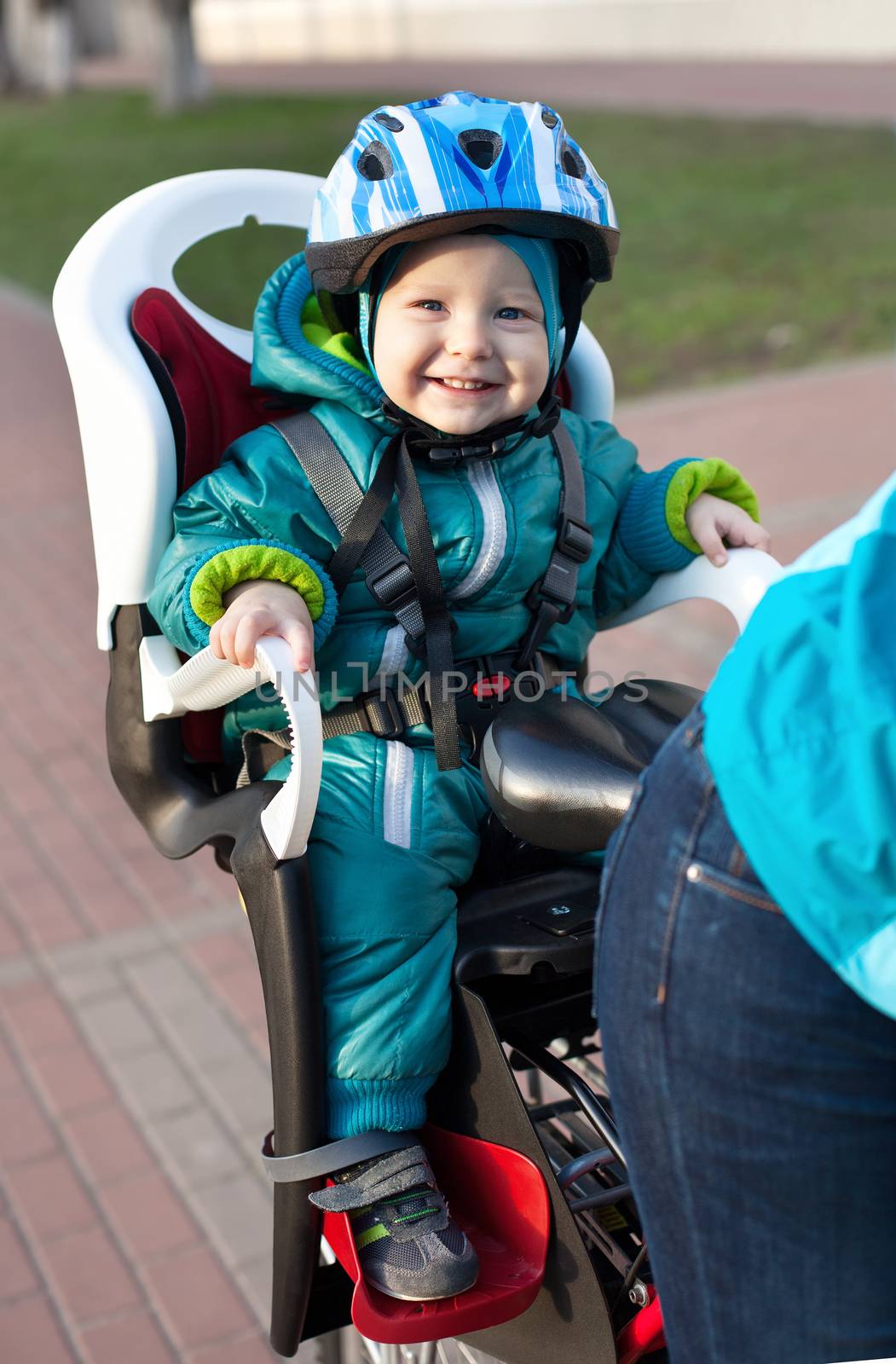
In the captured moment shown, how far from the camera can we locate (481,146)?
1977mm

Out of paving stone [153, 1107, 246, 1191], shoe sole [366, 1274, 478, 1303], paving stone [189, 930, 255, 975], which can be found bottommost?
paving stone [189, 930, 255, 975]

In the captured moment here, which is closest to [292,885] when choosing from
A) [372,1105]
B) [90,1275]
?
[372,1105]

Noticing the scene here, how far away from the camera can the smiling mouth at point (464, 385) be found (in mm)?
2025

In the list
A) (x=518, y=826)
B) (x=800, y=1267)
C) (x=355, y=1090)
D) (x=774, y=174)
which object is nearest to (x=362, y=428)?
(x=518, y=826)

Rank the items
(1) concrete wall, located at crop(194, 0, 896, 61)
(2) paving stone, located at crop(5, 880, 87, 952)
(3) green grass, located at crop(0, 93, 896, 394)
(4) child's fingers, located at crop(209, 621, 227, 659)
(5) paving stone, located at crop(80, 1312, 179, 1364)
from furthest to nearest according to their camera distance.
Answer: (1) concrete wall, located at crop(194, 0, 896, 61) → (3) green grass, located at crop(0, 93, 896, 394) → (2) paving stone, located at crop(5, 880, 87, 952) → (5) paving stone, located at crop(80, 1312, 179, 1364) → (4) child's fingers, located at crop(209, 621, 227, 659)

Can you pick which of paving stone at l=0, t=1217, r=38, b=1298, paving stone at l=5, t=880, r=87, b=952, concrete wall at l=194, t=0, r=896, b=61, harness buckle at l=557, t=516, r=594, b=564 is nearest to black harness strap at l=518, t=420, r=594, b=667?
harness buckle at l=557, t=516, r=594, b=564

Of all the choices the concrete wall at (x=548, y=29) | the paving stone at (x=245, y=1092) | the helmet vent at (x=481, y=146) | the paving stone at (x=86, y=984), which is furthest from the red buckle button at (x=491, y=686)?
the concrete wall at (x=548, y=29)

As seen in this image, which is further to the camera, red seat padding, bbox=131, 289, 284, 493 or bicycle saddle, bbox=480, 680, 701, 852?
red seat padding, bbox=131, 289, 284, 493

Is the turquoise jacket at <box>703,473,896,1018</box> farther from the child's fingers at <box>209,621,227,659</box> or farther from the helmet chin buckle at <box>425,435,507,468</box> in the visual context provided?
the helmet chin buckle at <box>425,435,507,468</box>

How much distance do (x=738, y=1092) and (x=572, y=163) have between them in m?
1.30

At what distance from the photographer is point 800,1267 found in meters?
1.32

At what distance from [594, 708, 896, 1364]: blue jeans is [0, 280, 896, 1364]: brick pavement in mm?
1724

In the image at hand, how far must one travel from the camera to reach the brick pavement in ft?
9.64

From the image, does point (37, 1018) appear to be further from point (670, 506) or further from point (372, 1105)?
point (670, 506)
